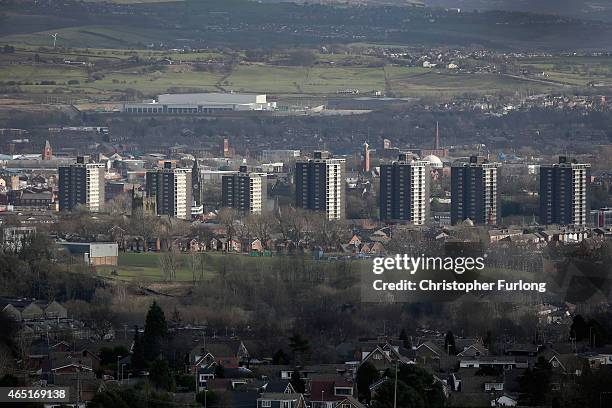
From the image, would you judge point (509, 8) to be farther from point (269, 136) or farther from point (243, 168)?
point (243, 168)

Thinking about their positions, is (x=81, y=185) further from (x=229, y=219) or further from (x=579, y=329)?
(x=579, y=329)

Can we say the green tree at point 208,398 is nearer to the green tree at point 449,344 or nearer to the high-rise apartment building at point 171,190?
the green tree at point 449,344

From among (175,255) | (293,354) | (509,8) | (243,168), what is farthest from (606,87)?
(293,354)

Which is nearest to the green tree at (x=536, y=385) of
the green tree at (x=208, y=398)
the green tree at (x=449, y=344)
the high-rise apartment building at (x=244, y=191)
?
the green tree at (x=208, y=398)

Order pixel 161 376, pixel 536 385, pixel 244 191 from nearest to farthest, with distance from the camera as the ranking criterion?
pixel 536 385 < pixel 161 376 < pixel 244 191

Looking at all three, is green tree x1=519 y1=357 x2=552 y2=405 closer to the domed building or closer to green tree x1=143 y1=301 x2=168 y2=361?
green tree x1=143 y1=301 x2=168 y2=361

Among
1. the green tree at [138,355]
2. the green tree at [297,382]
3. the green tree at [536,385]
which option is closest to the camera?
the green tree at [536,385]

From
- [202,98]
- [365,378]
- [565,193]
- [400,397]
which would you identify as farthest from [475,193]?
[202,98]
